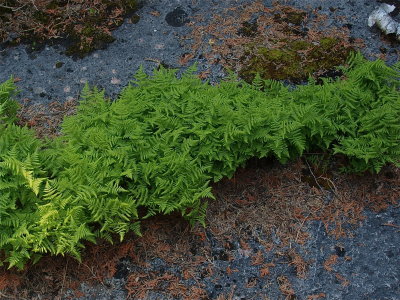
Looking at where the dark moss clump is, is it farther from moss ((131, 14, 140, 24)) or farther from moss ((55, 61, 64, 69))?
moss ((55, 61, 64, 69))

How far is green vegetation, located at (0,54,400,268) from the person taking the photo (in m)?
4.15

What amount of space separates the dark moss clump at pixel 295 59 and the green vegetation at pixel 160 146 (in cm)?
96

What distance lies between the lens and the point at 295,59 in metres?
6.44

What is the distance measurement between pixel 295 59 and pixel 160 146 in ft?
9.41

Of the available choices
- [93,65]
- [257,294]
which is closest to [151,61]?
[93,65]

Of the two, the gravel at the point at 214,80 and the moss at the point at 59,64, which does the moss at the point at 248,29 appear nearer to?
the gravel at the point at 214,80

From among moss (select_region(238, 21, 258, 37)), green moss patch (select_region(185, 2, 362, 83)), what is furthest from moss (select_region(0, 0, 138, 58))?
moss (select_region(238, 21, 258, 37))

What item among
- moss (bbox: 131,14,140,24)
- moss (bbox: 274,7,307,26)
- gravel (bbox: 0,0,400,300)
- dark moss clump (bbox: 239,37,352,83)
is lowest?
gravel (bbox: 0,0,400,300)

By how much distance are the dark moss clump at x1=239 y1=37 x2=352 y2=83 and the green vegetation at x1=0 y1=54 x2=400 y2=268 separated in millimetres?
964

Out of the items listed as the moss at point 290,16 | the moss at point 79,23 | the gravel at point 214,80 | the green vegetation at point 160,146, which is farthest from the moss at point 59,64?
the moss at point 290,16

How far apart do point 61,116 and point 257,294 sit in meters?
3.38

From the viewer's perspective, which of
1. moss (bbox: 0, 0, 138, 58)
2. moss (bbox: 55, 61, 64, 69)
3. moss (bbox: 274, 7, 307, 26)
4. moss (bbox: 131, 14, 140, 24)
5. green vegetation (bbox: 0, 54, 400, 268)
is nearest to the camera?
green vegetation (bbox: 0, 54, 400, 268)

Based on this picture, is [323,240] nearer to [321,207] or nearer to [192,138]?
[321,207]

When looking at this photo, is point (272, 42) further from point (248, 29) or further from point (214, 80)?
point (214, 80)
